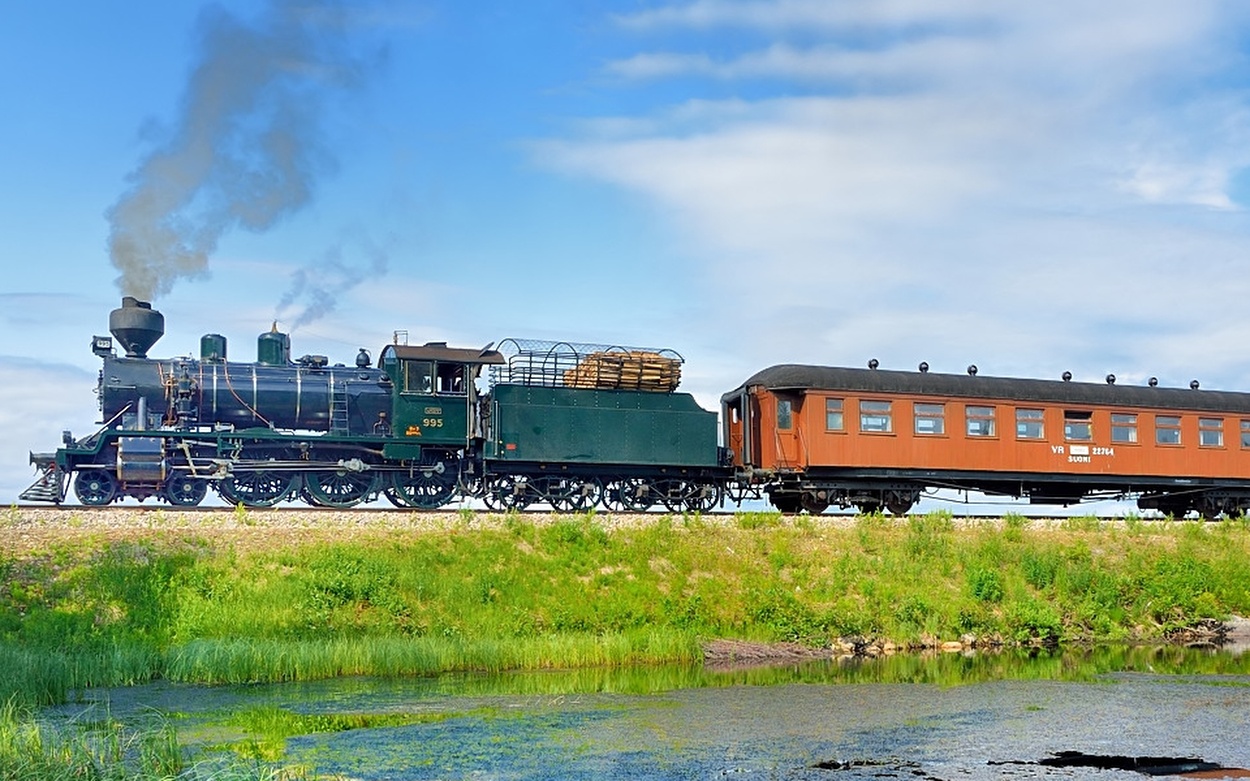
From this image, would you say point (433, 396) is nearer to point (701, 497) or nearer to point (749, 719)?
point (701, 497)

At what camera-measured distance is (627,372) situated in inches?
1086

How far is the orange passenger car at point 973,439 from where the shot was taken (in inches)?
1096

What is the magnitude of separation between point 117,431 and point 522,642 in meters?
10.3

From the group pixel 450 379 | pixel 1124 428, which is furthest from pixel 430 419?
pixel 1124 428

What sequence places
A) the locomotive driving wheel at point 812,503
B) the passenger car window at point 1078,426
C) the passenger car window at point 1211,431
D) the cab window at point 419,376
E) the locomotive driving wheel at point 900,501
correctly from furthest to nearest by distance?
the passenger car window at point 1211,431 < the passenger car window at point 1078,426 < the locomotive driving wheel at point 900,501 < the locomotive driving wheel at point 812,503 < the cab window at point 419,376

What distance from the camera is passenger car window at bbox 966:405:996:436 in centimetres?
2870

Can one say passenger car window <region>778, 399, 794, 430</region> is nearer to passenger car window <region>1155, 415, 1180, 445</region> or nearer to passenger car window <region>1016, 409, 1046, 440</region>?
passenger car window <region>1016, 409, 1046, 440</region>

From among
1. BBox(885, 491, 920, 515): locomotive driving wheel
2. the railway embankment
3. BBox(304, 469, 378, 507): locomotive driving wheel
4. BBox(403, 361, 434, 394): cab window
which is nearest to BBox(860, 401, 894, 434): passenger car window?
BBox(885, 491, 920, 515): locomotive driving wheel

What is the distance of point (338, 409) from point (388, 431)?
1156mm

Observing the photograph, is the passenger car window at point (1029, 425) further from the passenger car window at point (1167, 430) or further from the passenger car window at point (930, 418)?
the passenger car window at point (1167, 430)

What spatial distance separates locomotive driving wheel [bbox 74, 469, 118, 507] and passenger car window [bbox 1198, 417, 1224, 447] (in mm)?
25633

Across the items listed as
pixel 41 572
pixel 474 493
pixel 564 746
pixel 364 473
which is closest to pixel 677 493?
pixel 474 493

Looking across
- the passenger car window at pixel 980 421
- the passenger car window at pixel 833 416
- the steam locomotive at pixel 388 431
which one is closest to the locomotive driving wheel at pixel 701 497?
the steam locomotive at pixel 388 431

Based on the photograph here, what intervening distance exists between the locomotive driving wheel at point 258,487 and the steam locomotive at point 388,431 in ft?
0.10
